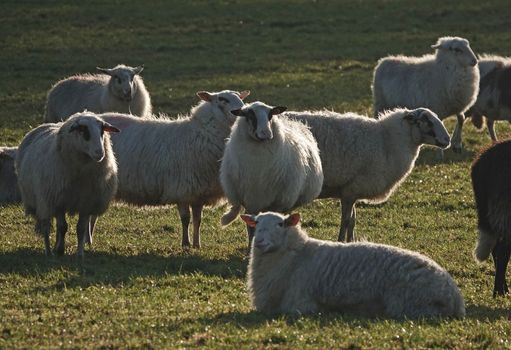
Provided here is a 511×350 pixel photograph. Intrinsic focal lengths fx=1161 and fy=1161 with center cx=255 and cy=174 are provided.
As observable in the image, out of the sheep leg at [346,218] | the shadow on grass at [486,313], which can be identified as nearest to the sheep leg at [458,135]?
the sheep leg at [346,218]

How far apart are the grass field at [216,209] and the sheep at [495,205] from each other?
0.36m

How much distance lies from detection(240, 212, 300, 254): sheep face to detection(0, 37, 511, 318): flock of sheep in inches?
0.5

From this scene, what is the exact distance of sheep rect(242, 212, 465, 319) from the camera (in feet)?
31.6

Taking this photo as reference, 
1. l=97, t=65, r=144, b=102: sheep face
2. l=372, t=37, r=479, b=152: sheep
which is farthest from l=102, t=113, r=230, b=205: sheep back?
l=372, t=37, r=479, b=152: sheep

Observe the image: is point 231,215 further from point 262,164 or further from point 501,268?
point 501,268

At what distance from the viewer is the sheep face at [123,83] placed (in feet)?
63.4

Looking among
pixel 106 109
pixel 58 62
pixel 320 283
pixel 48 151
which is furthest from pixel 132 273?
pixel 58 62

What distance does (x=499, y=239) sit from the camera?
1144 cm

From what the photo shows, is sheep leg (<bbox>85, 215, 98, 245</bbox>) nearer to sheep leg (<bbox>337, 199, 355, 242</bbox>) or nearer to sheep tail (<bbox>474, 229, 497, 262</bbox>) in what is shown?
sheep leg (<bbox>337, 199, 355, 242</bbox>)

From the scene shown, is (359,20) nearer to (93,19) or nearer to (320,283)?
(93,19)

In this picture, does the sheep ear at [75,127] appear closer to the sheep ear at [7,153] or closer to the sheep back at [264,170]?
the sheep back at [264,170]

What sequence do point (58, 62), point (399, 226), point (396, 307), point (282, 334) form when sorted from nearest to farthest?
point (282, 334) < point (396, 307) < point (399, 226) < point (58, 62)

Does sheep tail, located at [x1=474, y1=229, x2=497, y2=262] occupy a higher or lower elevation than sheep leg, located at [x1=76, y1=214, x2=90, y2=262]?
higher

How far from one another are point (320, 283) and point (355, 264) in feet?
1.11
